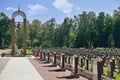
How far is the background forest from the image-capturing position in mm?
87875

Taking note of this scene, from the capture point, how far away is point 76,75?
16422 mm

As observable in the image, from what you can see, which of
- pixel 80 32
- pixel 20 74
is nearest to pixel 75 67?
pixel 20 74

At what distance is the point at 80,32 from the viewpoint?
96.8m

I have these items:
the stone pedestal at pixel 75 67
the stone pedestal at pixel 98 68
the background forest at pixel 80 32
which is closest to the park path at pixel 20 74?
the stone pedestal at pixel 75 67

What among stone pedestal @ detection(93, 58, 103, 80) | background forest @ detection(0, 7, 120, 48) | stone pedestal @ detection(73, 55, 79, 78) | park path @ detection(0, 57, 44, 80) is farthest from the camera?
background forest @ detection(0, 7, 120, 48)

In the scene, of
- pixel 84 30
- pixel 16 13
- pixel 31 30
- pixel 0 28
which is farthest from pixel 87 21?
pixel 16 13

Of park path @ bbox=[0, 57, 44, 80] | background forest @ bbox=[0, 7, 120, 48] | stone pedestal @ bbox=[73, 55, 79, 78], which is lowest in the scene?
park path @ bbox=[0, 57, 44, 80]

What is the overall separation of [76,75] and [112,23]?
7462 cm

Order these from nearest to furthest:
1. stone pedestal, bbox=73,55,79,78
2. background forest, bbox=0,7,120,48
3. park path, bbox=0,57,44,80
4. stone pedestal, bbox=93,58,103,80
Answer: stone pedestal, bbox=93,58,103,80
stone pedestal, bbox=73,55,79,78
park path, bbox=0,57,44,80
background forest, bbox=0,7,120,48

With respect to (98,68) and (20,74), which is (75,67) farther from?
(98,68)

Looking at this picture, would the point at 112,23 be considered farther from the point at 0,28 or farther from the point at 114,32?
the point at 0,28

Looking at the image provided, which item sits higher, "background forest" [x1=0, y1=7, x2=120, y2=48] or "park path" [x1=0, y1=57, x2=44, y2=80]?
"background forest" [x1=0, y1=7, x2=120, y2=48]

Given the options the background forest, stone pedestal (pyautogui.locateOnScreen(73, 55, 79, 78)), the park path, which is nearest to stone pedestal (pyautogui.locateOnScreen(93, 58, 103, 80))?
stone pedestal (pyautogui.locateOnScreen(73, 55, 79, 78))

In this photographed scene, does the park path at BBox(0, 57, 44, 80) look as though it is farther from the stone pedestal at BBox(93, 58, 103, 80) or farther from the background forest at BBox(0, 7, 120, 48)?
the background forest at BBox(0, 7, 120, 48)
